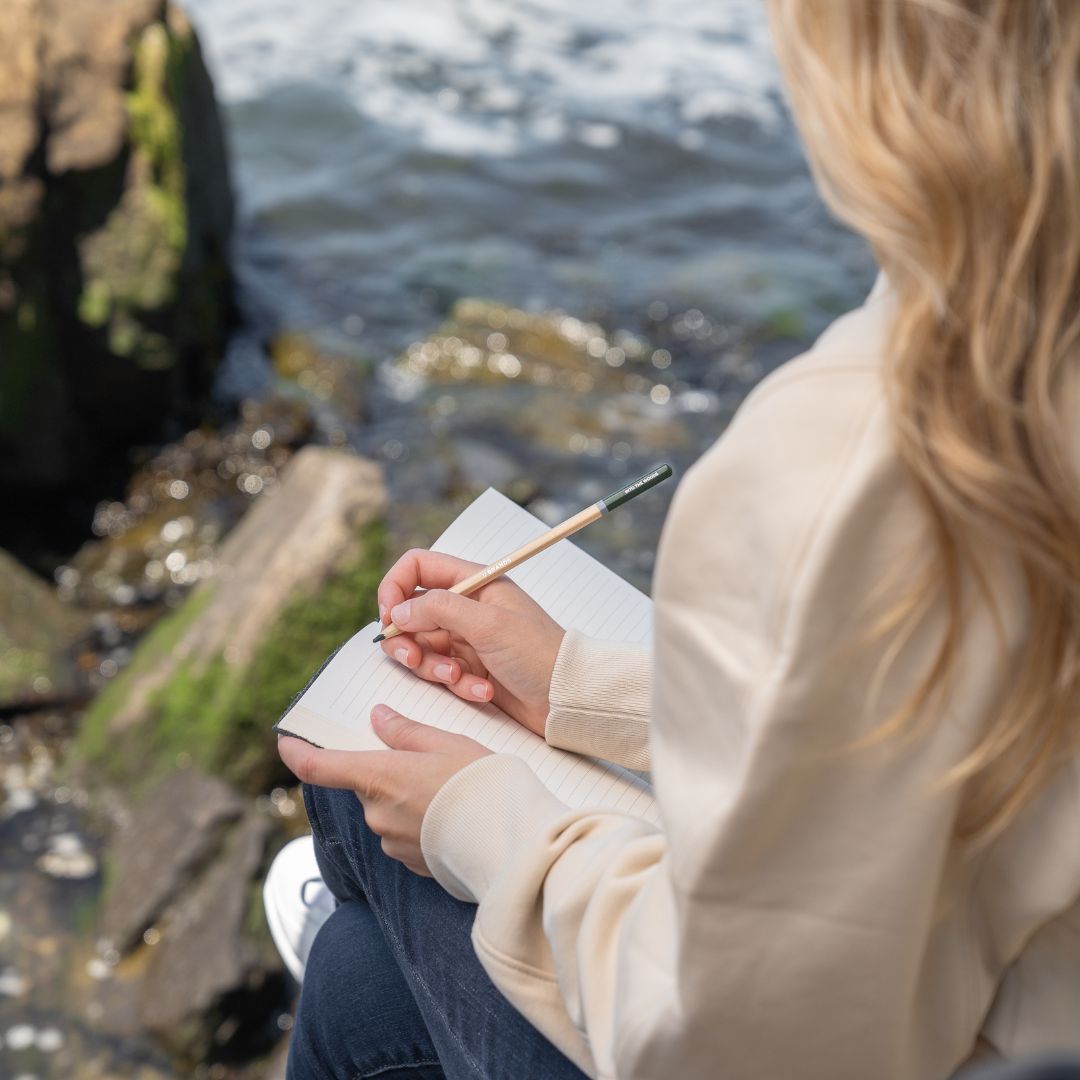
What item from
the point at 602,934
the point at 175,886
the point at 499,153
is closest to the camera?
the point at 602,934

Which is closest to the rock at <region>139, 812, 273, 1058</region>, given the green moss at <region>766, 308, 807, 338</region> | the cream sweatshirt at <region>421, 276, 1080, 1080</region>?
the cream sweatshirt at <region>421, 276, 1080, 1080</region>

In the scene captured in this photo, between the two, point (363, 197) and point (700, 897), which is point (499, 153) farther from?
point (700, 897)

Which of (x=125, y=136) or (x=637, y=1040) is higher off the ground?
(x=637, y=1040)

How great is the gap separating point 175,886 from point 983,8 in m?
2.60

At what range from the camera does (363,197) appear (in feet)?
21.9

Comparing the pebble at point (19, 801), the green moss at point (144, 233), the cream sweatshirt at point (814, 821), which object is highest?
the cream sweatshirt at point (814, 821)

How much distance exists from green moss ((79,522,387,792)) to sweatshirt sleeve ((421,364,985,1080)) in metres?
2.19

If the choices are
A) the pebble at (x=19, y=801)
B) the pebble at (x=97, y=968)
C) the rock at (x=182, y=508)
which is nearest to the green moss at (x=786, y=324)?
the rock at (x=182, y=508)

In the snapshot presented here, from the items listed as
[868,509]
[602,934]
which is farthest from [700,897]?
[868,509]

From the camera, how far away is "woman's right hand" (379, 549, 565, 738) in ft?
5.33

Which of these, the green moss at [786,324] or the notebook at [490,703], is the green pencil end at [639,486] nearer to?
the notebook at [490,703]

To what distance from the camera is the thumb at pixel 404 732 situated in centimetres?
147

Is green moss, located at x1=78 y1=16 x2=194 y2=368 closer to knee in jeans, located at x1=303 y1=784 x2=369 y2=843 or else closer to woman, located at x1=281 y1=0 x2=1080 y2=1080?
knee in jeans, located at x1=303 y1=784 x2=369 y2=843

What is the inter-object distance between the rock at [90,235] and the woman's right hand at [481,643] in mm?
2882
